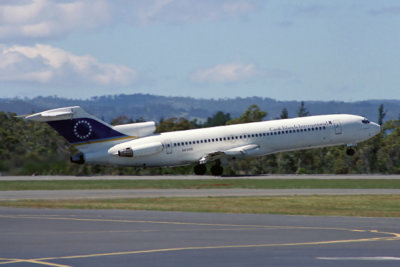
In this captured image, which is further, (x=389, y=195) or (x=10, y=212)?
(x=389, y=195)

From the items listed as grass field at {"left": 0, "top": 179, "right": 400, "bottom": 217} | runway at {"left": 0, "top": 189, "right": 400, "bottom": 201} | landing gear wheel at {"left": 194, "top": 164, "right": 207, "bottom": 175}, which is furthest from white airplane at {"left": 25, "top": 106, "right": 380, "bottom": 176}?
runway at {"left": 0, "top": 189, "right": 400, "bottom": 201}

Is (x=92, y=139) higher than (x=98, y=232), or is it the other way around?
(x=92, y=139)

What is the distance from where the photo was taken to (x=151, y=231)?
26453 mm

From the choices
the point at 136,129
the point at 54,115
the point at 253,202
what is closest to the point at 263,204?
the point at 253,202

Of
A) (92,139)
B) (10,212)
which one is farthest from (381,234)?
(92,139)

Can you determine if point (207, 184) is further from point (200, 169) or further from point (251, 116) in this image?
point (251, 116)

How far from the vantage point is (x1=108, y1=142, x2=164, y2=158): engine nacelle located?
231 ft

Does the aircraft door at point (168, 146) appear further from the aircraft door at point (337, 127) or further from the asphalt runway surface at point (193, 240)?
the asphalt runway surface at point (193, 240)

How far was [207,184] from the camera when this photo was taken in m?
60.1

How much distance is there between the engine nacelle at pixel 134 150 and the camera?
231 feet

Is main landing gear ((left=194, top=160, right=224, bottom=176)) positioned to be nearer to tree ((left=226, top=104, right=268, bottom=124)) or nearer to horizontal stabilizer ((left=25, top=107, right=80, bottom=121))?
horizontal stabilizer ((left=25, top=107, right=80, bottom=121))

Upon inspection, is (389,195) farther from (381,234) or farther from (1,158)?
(1,158)

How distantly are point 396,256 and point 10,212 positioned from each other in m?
19.2

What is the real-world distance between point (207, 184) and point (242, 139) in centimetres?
1396
